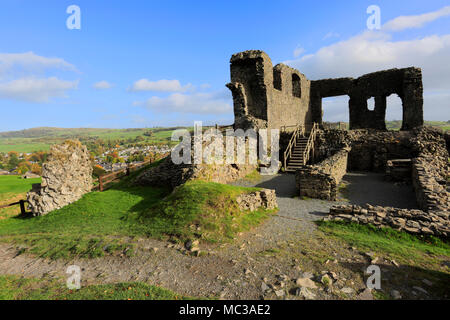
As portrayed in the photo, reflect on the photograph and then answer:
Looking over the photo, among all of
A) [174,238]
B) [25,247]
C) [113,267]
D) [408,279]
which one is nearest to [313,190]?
[408,279]

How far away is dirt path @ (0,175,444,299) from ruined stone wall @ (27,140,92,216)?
383 cm

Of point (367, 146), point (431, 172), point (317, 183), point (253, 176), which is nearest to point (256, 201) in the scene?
point (317, 183)

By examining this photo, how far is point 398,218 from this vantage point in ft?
25.1

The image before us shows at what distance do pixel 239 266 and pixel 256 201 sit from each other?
4.24 metres

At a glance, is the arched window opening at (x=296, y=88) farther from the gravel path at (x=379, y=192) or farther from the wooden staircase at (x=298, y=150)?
the gravel path at (x=379, y=192)

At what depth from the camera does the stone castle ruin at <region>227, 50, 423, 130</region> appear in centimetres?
1967

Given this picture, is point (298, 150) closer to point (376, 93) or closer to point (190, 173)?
point (190, 173)

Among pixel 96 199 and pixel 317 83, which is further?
pixel 317 83

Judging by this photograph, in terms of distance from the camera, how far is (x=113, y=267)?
5.93 meters

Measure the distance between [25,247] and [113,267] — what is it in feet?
14.5

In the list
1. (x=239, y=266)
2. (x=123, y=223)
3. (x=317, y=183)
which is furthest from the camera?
(x=317, y=183)

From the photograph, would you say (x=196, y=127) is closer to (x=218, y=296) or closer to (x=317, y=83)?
(x=218, y=296)

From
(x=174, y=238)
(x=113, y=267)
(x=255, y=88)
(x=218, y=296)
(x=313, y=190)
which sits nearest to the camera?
(x=218, y=296)

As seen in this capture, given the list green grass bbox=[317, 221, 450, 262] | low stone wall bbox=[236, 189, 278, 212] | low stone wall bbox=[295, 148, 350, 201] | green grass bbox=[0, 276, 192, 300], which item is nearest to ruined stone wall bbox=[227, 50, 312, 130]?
low stone wall bbox=[295, 148, 350, 201]
